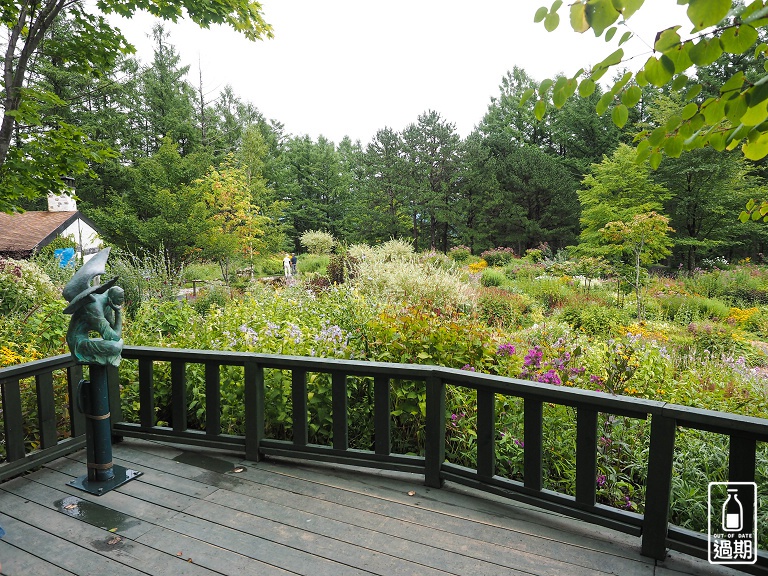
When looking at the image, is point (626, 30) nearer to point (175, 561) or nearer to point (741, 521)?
point (741, 521)

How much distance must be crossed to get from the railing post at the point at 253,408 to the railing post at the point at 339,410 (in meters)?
0.52

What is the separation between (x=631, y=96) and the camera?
136 cm

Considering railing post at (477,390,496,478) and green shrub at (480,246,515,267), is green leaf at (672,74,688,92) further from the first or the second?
green shrub at (480,246,515,267)

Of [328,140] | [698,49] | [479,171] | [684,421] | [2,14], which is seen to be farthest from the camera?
[328,140]

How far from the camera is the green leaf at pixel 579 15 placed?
3.71ft

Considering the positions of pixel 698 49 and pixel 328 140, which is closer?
pixel 698 49

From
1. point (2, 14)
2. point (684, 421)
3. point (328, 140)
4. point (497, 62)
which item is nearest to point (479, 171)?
point (497, 62)

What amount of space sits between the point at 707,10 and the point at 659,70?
0.22m

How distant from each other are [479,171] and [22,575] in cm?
2718

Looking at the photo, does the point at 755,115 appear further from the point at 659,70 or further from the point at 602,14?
the point at 602,14

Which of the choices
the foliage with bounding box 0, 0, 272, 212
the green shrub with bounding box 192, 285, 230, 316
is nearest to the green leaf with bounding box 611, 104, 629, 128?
the foliage with bounding box 0, 0, 272, 212

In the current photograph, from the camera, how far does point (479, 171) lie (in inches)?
1061

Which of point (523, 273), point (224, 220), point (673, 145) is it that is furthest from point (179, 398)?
point (224, 220)

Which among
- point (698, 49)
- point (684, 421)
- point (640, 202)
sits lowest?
point (684, 421)
